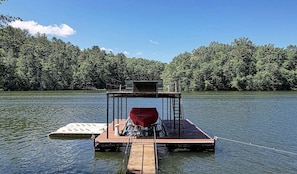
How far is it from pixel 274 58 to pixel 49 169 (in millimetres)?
92541

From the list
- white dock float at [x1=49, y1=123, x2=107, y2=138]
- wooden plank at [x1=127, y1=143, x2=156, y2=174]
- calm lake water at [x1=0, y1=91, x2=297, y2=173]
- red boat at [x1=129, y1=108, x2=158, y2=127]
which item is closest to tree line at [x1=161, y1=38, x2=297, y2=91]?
calm lake water at [x1=0, y1=91, x2=297, y2=173]

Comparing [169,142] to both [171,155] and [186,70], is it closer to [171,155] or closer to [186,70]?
[171,155]

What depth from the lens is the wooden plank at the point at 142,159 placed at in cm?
1087

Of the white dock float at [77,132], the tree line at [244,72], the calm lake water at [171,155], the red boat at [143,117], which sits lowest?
the calm lake water at [171,155]

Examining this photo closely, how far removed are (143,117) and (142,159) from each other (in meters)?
4.98

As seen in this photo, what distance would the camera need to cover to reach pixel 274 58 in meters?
94.2

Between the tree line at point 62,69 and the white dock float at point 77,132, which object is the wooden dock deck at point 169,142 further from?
the tree line at point 62,69

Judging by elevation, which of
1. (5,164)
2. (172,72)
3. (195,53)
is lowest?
(5,164)

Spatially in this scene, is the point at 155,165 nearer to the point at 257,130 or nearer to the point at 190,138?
the point at 190,138

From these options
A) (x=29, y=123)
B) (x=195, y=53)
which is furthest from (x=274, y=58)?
(x=29, y=123)

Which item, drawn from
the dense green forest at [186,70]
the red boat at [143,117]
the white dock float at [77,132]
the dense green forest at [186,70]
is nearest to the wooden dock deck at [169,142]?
the red boat at [143,117]

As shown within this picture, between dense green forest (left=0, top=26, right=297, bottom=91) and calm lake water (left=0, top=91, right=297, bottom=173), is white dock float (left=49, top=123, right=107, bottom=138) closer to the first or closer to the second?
calm lake water (left=0, top=91, right=297, bottom=173)

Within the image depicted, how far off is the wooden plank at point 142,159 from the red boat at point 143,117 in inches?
92.9

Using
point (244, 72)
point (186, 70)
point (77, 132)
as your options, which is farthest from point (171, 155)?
point (186, 70)
